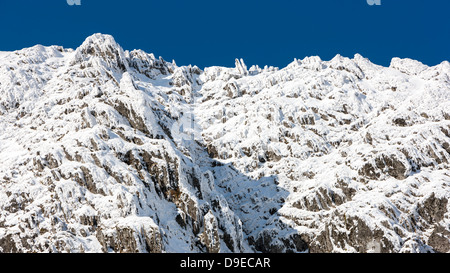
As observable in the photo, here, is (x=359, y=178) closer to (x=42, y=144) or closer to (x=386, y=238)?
(x=386, y=238)

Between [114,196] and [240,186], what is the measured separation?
5792 centimetres

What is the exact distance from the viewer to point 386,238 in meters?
118

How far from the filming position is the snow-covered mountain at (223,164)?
11475cm

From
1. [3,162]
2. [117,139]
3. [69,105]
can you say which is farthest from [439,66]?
[3,162]

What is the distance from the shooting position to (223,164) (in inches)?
6649

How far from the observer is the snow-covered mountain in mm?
114750

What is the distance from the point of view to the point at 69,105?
15500 centimetres

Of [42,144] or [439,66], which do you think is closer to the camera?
[42,144]

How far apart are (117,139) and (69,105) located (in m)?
32.7
